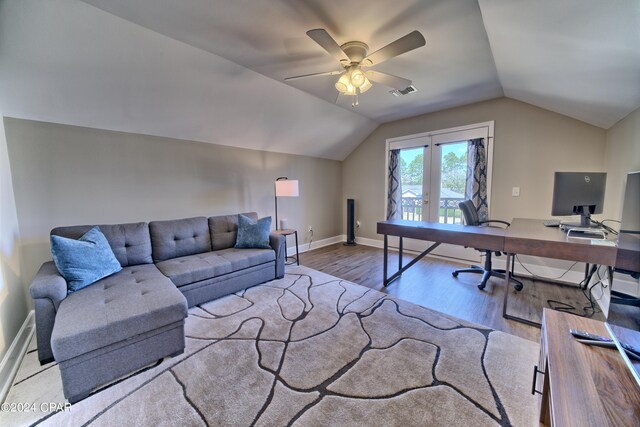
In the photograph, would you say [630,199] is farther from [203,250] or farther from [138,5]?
[203,250]

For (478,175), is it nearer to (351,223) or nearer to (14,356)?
(351,223)

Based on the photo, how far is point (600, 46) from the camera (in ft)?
5.26

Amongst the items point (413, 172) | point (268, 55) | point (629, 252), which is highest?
point (268, 55)

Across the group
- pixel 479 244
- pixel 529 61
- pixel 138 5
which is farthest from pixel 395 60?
pixel 138 5

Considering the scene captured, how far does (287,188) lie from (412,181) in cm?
241

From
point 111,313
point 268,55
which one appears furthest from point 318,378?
point 268,55

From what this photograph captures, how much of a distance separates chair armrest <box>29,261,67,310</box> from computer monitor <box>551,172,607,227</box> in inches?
166

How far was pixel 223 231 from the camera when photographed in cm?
327

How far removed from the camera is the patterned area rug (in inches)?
51.3

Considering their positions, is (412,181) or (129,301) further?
(412,181)

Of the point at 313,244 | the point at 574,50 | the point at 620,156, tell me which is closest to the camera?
the point at 574,50

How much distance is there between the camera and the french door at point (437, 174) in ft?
12.6

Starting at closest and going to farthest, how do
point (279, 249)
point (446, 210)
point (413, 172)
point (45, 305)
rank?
point (45, 305), point (279, 249), point (446, 210), point (413, 172)

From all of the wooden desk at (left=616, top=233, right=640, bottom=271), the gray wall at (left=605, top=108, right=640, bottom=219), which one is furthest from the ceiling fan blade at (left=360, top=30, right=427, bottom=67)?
the gray wall at (left=605, top=108, right=640, bottom=219)
